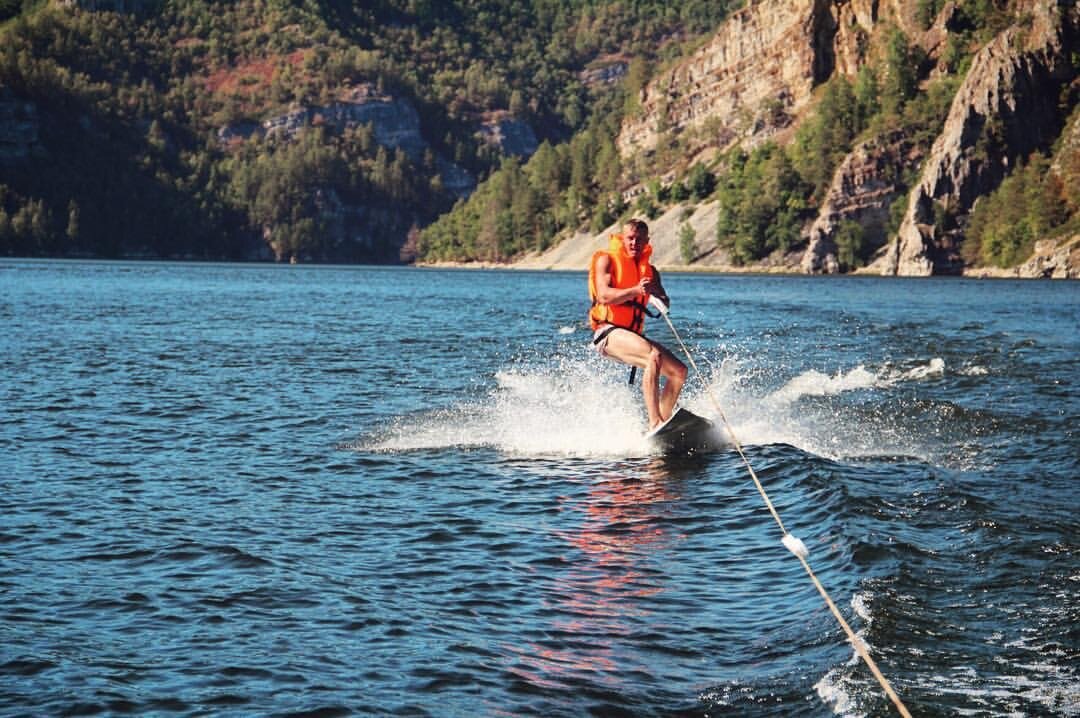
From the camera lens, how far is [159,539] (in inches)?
443

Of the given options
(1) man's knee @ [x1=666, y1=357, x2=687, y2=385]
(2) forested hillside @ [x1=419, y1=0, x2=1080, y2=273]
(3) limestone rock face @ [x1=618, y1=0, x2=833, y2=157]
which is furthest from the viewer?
(3) limestone rock face @ [x1=618, y1=0, x2=833, y2=157]

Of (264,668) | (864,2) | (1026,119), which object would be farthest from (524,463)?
(864,2)

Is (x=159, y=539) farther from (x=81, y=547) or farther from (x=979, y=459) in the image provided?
(x=979, y=459)

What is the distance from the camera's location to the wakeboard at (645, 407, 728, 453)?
16453mm

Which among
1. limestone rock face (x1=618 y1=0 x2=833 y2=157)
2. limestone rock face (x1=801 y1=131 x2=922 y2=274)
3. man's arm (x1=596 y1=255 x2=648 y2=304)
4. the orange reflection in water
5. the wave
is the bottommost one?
the orange reflection in water

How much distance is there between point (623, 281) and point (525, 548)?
6.15 metres

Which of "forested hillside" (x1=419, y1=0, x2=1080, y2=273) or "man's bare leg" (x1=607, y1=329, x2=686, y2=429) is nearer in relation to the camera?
"man's bare leg" (x1=607, y1=329, x2=686, y2=429)

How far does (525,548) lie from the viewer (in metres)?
11.3

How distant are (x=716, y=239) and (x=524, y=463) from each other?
5760 inches

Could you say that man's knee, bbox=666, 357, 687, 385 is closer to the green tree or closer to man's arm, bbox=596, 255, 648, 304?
man's arm, bbox=596, 255, 648, 304

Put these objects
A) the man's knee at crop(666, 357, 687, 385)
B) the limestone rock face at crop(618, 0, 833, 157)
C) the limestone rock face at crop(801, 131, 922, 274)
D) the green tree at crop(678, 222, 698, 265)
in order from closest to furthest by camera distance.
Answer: the man's knee at crop(666, 357, 687, 385) < the limestone rock face at crop(801, 131, 922, 274) < the green tree at crop(678, 222, 698, 265) < the limestone rock face at crop(618, 0, 833, 157)

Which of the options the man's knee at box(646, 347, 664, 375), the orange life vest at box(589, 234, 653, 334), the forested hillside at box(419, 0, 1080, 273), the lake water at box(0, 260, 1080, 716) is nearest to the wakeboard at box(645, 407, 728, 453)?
the lake water at box(0, 260, 1080, 716)

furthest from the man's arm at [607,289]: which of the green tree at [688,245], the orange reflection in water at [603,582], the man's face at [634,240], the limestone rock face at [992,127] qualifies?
the green tree at [688,245]

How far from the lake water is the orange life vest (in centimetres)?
188
